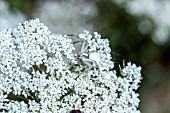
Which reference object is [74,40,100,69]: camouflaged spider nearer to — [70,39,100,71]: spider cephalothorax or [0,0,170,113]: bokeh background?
[70,39,100,71]: spider cephalothorax

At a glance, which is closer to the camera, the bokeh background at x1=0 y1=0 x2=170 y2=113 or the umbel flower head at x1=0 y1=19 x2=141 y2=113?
the umbel flower head at x1=0 y1=19 x2=141 y2=113

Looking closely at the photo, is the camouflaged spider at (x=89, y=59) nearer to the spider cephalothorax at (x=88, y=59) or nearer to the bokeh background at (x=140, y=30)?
the spider cephalothorax at (x=88, y=59)

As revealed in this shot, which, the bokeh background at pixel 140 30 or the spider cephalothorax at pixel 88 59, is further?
the bokeh background at pixel 140 30

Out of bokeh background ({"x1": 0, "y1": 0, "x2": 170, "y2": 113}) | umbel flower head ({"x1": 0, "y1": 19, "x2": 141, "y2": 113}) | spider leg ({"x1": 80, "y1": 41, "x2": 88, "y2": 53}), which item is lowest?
umbel flower head ({"x1": 0, "y1": 19, "x2": 141, "y2": 113})

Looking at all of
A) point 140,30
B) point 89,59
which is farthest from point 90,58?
point 140,30

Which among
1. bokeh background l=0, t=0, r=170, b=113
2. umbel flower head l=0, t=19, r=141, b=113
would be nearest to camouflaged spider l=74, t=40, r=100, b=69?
umbel flower head l=0, t=19, r=141, b=113

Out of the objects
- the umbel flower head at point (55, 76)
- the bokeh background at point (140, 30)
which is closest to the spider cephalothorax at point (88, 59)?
the umbel flower head at point (55, 76)
